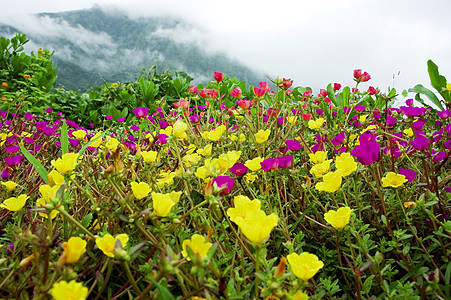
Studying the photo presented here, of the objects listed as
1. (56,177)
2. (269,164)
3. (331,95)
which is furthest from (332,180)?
(331,95)

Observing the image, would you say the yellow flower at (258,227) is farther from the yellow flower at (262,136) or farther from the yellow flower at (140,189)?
the yellow flower at (262,136)

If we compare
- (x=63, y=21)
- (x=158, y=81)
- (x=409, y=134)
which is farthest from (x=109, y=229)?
(x=63, y=21)

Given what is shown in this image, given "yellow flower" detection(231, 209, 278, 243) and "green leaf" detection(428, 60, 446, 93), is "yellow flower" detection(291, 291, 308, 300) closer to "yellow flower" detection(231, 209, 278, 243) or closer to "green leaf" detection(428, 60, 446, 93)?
"yellow flower" detection(231, 209, 278, 243)

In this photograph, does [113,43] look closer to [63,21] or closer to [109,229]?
[63,21]

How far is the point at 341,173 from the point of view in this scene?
0.74 metres

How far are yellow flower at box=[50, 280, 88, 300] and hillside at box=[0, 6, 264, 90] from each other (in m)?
35.8

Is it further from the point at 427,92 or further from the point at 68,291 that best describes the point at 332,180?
the point at 427,92

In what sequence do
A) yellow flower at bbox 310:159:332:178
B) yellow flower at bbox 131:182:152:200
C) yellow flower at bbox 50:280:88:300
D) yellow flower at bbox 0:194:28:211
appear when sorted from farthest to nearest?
yellow flower at bbox 310:159:332:178
yellow flower at bbox 0:194:28:211
yellow flower at bbox 131:182:152:200
yellow flower at bbox 50:280:88:300

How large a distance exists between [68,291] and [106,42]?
52.1 metres

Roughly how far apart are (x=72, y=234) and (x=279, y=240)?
1.93 ft

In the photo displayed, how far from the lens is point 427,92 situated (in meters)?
2.88

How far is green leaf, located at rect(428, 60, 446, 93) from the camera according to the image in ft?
8.89

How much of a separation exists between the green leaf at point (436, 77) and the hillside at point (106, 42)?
34.1 metres

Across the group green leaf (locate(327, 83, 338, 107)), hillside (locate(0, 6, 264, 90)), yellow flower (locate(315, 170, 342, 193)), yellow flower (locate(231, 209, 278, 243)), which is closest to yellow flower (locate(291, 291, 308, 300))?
yellow flower (locate(231, 209, 278, 243))
